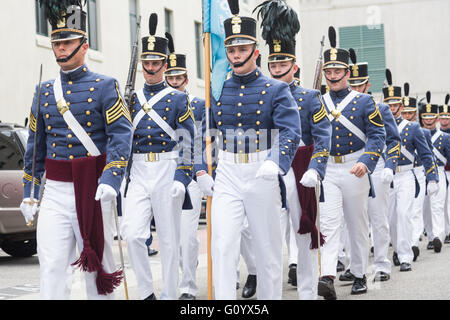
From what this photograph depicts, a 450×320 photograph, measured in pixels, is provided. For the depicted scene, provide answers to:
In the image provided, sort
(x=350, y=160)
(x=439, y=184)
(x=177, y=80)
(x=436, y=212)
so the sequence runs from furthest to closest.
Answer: (x=439, y=184), (x=436, y=212), (x=177, y=80), (x=350, y=160)

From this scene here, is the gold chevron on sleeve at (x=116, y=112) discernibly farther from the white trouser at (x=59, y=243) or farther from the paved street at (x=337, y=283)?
the paved street at (x=337, y=283)

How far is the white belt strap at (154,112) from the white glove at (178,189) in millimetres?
665

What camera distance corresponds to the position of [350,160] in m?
9.11

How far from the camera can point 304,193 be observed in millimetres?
7680

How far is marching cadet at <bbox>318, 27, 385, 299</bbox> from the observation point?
8797 millimetres

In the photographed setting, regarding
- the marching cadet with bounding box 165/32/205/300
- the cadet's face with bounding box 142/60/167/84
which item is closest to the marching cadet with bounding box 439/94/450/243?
the marching cadet with bounding box 165/32/205/300

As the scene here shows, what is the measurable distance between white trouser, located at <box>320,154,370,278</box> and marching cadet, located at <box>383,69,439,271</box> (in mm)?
1977

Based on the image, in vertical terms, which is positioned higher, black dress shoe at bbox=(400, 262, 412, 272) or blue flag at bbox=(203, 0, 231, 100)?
blue flag at bbox=(203, 0, 231, 100)

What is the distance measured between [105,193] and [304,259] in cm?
239

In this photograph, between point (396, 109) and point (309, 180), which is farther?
point (396, 109)

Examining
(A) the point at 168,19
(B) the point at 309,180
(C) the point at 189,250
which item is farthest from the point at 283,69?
(A) the point at 168,19

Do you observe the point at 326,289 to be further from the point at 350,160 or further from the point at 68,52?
the point at 68,52

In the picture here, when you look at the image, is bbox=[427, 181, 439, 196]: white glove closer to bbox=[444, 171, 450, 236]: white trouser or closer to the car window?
bbox=[444, 171, 450, 236]: white trouser
